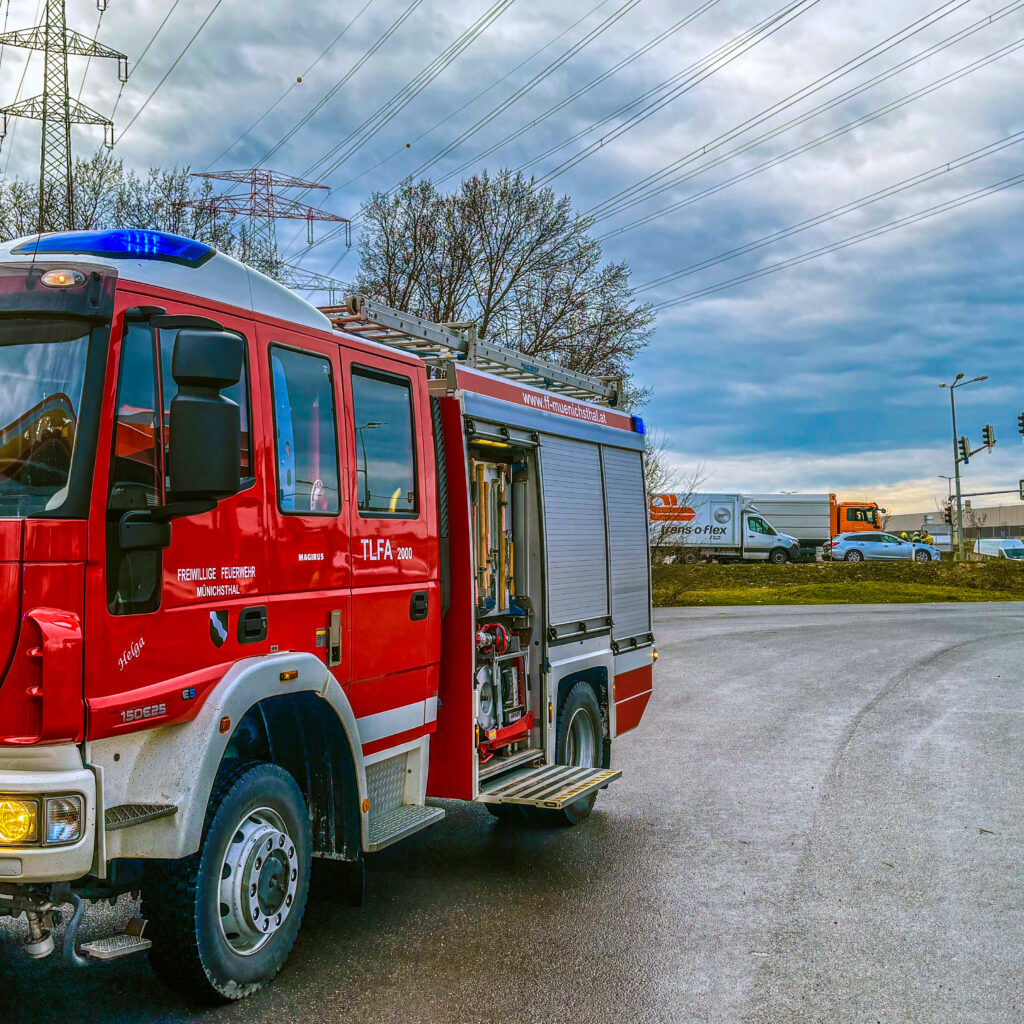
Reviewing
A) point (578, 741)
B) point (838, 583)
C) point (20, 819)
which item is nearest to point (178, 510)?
point (20, 819)

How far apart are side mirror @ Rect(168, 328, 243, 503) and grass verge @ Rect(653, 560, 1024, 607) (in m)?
30.5

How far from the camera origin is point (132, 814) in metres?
4.11

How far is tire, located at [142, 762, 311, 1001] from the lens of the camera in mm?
4438

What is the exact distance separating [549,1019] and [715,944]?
128 centimetres

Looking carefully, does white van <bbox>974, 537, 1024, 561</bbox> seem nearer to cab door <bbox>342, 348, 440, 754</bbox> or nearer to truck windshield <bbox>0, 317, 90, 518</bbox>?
cab door <bbox>342, 348, 440, 754</bbox>

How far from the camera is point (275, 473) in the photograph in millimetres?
5004

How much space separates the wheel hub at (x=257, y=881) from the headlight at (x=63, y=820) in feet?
2.83

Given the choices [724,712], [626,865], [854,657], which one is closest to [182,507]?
[626,865]

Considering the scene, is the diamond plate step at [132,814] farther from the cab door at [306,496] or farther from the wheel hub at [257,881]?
the cab door at [306,496]

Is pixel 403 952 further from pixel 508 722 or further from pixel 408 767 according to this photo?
pixel 508 722

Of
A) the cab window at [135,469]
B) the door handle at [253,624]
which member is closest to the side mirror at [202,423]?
the cab window at [135,469]

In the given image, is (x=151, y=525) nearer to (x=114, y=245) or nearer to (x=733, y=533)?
(x=114, y=245)

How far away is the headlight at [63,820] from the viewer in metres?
3.82

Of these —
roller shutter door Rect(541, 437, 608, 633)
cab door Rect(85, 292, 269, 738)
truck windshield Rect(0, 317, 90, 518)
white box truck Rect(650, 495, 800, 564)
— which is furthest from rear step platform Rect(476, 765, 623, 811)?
white box truck Rect(650, 495, 800, 564)
